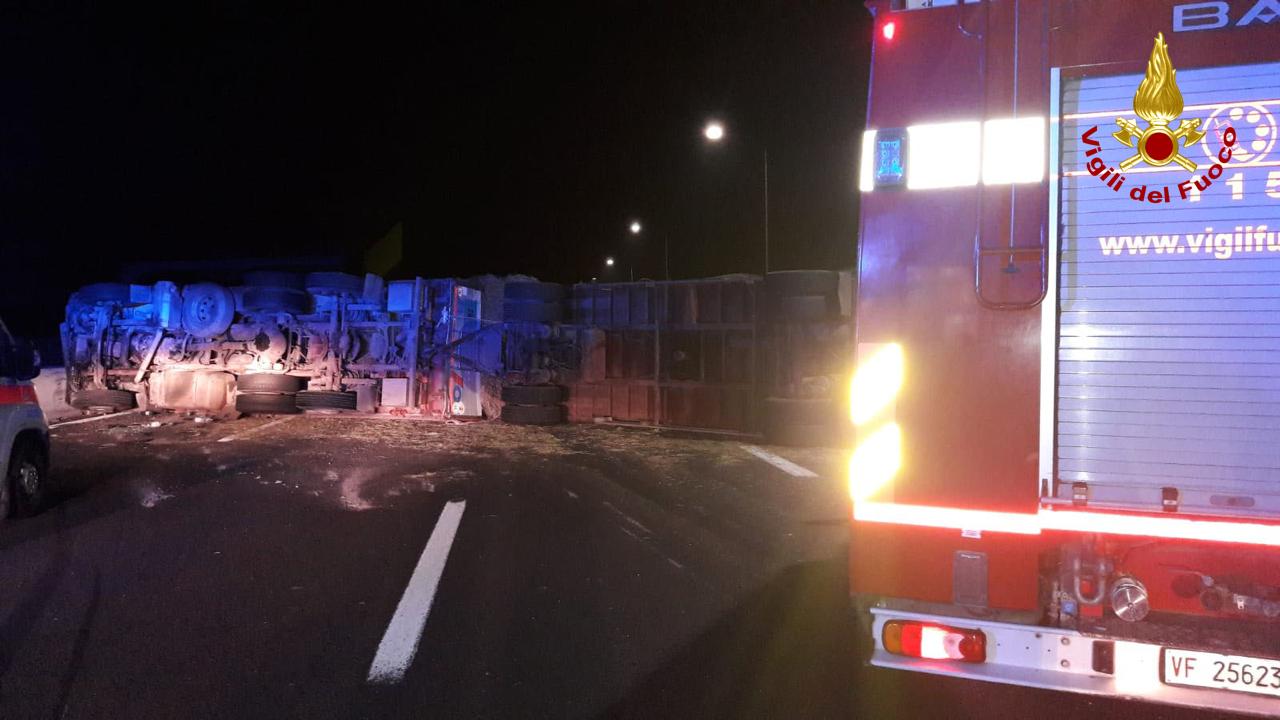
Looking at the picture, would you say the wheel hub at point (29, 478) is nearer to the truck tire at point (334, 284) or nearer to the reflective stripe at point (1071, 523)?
the reflective stripe at point (1071, 523)

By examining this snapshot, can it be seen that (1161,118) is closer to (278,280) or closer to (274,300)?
(274,300)

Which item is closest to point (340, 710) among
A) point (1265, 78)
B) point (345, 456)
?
point (1265, 78)

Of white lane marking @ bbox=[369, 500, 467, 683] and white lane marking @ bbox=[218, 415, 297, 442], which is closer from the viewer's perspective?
white lane marking @ bbox=[369, 500, 467, 683]

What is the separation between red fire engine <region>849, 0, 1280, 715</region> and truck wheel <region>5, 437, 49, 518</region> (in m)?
7.56

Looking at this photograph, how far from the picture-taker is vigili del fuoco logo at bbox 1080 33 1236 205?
8.72ft

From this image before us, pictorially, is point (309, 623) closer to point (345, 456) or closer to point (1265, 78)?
point (1265, 78)

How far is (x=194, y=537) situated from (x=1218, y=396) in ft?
23.7

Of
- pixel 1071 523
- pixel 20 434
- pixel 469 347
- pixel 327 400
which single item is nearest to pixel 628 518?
pixel 1071 523

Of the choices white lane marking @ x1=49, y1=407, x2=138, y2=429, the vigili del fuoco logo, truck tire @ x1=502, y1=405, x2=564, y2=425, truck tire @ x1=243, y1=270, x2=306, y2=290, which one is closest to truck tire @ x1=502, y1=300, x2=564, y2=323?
truck tire @ x1=502, y1=405, x2=564, y2=425

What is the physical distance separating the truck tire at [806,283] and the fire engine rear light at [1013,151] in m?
9.41

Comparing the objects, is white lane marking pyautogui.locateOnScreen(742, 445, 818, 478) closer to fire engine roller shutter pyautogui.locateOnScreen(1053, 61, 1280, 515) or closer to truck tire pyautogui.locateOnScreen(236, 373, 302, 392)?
fire engine roller shutter pyautogui.locateOnScreen(1053, 61, 1280, 515)

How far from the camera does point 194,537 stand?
6.15m

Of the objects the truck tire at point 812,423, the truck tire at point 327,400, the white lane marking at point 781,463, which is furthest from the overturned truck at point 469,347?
the white lane marking at point 781,463

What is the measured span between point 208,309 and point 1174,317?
17752 millimetres
